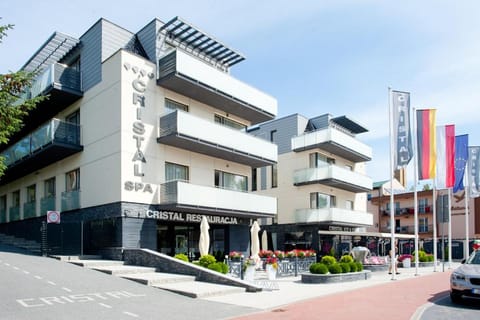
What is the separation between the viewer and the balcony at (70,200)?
938 inches

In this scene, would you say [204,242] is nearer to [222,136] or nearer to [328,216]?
[222,136]

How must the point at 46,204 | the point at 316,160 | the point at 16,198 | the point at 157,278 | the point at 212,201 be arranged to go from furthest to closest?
the point at 316,160
the point at 16,198
the point at 46,204
the point at 212,201
the point at 157,278

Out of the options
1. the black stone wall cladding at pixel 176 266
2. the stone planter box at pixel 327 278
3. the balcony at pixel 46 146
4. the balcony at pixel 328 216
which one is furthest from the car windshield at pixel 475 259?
the balcony at pixel 328 216

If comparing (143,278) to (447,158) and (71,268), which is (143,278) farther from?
(447,158)

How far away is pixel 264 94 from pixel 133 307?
18.7 m

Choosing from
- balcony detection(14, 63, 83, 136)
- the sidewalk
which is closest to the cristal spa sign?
balcony detection(14, 63, 83, 136)

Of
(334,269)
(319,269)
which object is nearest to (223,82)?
(319,269)

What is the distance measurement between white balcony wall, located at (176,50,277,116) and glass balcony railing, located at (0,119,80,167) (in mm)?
6806

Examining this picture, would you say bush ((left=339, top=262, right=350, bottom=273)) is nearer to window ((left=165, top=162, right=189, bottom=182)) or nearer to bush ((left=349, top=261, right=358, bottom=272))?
bush ((left=349, top=261, right=358, bottom=272))

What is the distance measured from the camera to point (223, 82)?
25062mm

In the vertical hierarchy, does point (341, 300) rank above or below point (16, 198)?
below

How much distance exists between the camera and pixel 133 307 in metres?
11.8

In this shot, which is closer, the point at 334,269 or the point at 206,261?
the point at 206,261

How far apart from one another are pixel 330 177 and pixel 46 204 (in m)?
20.6
